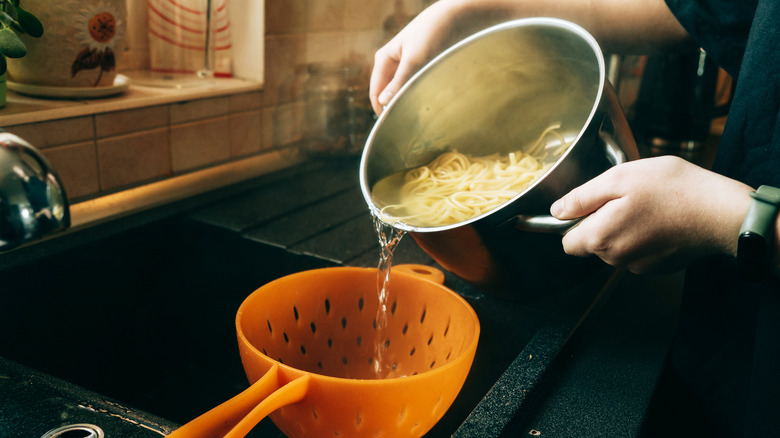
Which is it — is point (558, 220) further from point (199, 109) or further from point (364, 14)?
point (364, 14)

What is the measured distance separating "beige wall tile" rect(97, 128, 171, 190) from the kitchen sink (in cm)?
10

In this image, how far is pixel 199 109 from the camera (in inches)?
48.9

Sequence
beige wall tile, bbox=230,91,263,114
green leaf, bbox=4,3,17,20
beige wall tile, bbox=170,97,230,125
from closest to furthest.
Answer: green leaf, bbox=4,3,17,20 → beige wall tile, bbox=170,97,230,125 → beige wall tile, bbox=230,91,263,114

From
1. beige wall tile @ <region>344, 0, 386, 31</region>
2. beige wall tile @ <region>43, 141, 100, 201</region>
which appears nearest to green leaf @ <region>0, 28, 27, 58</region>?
beige wall tile @ <region>43, 141, 100, 201</region>

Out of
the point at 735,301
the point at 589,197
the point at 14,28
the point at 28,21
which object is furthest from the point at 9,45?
the point at 735,301

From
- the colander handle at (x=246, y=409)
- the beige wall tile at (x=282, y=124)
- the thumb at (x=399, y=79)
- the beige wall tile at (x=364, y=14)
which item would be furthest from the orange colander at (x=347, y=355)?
the beige wall tile at (x=364, y=14)

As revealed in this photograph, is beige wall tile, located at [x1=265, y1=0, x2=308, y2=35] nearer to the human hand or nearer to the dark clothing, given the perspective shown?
the dark clothing

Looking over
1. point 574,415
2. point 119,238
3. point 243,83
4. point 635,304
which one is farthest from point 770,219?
point 243,83

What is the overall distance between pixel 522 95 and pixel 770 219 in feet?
1.36

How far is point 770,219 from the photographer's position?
23.3 inches

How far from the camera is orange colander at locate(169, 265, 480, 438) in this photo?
1.94 feet

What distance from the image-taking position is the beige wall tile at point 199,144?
3.99 ft

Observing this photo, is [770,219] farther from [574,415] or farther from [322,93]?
[322,93]

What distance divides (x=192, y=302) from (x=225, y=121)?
1.28 ft
